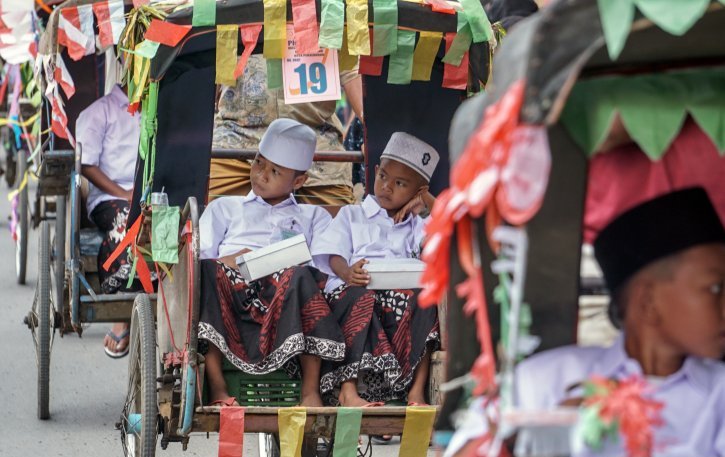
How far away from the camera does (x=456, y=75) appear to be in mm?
5840

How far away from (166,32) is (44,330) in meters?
2.30

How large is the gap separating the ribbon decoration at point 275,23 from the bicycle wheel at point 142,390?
47.5 inches

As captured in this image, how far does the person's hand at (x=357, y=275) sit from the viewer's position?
5.57m

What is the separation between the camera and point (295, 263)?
5.56m

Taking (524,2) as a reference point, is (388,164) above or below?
below

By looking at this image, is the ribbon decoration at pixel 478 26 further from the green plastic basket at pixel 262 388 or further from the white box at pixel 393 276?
the green plastic basket at pixel 262 388

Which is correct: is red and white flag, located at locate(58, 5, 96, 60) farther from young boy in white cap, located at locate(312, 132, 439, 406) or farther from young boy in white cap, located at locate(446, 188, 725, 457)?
young boy in white cap, located at locate(446, 188, 725, 457)

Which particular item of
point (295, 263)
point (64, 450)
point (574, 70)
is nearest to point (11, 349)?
point (64, 450)

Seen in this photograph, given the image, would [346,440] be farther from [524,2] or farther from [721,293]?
[524,2]

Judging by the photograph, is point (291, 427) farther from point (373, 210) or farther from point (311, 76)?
point (311, 76)

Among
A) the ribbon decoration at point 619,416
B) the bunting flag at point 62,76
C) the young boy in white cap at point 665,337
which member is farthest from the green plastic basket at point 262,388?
the ribbon decoration at point 619,416

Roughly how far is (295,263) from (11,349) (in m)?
3.84

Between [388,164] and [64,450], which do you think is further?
[64,450]

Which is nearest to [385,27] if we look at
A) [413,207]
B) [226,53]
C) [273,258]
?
[226,53]
